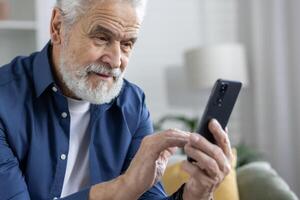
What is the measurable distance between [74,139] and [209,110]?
467mm

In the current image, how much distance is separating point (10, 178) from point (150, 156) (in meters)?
0.33

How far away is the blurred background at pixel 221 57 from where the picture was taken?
2.77 metres

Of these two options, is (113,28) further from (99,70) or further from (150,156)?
(150,156)

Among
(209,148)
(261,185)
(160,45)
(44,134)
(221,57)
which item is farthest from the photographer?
(160,45)

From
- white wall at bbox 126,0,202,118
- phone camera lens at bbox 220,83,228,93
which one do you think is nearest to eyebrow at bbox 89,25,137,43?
phone camera lens at bbox 220,83,228,93

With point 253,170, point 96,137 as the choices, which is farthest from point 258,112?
point 96,137

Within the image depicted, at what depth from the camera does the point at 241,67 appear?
2795 millimetres

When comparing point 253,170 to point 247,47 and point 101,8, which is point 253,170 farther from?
point 247,47

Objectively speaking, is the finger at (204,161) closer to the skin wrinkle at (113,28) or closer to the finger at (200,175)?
the finger at (200,175)

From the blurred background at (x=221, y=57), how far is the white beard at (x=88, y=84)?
5.02 feet

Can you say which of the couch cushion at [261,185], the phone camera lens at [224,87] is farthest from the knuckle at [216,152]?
the couch cushion at [261,185]

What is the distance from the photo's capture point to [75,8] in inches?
47.0

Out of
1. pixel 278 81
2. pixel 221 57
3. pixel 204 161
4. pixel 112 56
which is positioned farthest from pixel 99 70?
pixel 278 81

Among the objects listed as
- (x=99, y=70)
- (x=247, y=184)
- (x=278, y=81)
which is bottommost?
(x=247, y=184)
